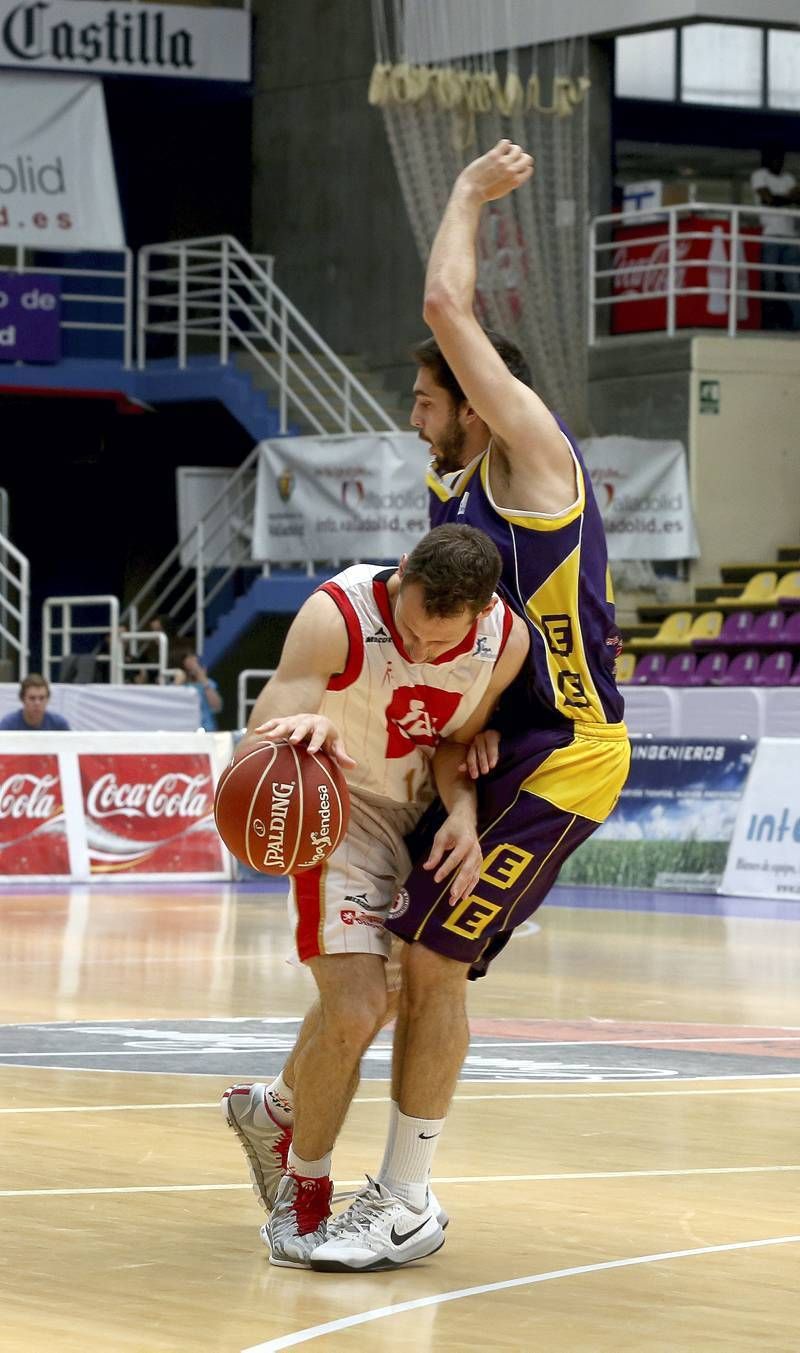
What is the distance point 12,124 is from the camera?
89.2 ft

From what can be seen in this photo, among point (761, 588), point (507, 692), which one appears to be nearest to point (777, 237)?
point (761, 588)

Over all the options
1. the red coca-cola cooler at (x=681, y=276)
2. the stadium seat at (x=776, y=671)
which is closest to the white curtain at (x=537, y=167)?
the red coca-cola cooler at (x=681, y=276)

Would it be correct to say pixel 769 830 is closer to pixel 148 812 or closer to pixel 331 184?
pixel 148 812

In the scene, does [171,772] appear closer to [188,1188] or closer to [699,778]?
[699,778]

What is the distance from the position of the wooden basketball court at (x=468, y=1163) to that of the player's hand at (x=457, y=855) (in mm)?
815

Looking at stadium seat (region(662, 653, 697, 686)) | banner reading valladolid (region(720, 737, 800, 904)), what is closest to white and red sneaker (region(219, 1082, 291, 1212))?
banner reading valladolid (region(720, 737, 800, 904))

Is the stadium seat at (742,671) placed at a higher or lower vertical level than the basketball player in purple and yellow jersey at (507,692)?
lower

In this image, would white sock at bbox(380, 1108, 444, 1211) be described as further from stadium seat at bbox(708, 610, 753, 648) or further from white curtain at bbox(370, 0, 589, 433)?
white curtain at bbox(370, 0, 589, 433)

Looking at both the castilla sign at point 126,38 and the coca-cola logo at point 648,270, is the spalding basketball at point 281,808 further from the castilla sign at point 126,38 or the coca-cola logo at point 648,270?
the castilla sign at point 126,38

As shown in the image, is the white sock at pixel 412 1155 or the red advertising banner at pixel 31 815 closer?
the white sock at pixel 412 1155

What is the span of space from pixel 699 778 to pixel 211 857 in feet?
12.1

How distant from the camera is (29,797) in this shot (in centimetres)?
1741

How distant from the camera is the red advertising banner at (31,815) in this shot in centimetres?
1736

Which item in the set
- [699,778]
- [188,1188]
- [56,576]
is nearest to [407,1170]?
[188,1188]
